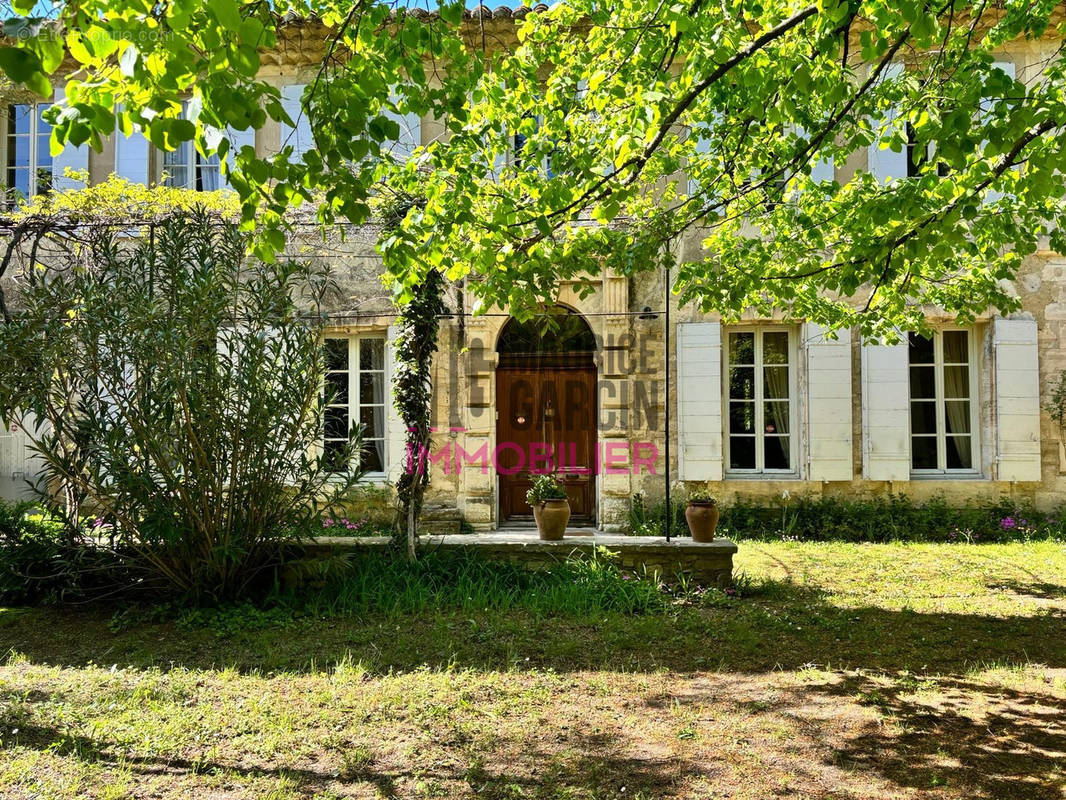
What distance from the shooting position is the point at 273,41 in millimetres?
2375

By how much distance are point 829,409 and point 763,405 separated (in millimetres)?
717

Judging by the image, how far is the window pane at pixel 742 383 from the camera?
30.1ft

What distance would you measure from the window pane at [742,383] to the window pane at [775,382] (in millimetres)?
131

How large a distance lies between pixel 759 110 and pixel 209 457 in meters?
3.86

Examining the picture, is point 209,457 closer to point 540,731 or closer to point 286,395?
point 286,395

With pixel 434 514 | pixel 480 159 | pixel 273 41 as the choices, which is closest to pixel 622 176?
pixel 480 159

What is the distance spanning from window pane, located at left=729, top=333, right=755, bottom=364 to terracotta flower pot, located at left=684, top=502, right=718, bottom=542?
11.0ft

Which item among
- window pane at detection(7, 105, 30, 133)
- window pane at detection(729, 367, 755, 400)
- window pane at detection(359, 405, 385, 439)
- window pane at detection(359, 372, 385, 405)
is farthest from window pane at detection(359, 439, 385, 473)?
window pane at detection(7, 105, 30, 133)

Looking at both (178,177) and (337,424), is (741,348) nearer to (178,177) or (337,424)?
(337,424)

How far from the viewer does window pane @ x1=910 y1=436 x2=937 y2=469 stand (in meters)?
9.03

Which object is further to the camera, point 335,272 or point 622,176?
point 335,272

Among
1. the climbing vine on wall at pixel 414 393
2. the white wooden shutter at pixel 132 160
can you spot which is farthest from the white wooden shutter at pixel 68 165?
the climbing vine on wall at pixel 414 393

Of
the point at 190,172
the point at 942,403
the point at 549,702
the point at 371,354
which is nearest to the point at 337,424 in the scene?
the point at 371,354

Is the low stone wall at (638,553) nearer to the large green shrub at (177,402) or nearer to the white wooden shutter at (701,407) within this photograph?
the large green shrub at (177,402)
